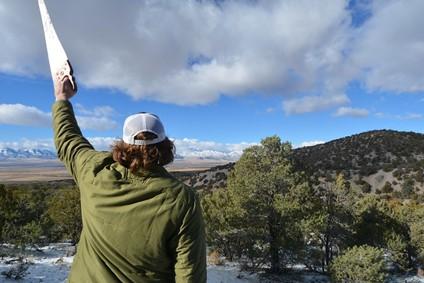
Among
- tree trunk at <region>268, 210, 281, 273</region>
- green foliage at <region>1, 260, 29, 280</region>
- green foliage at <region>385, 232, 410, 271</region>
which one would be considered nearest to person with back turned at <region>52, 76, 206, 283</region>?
green foliage at <region>1, 260, 29, 280</region>

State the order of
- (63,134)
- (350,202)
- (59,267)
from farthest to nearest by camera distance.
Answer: (350,202), (59,267), (63,134)

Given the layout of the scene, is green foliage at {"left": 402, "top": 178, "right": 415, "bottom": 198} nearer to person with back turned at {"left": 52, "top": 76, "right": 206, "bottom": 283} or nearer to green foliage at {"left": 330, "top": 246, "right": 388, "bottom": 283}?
green foliage at {"left": 330, "top": 246, "right": 388, "bottom": 283}

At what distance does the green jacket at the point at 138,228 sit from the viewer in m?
1.78

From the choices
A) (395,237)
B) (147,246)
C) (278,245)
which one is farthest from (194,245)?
(395,237)

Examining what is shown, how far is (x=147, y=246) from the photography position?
5.94 feet

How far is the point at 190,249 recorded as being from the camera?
1.77m

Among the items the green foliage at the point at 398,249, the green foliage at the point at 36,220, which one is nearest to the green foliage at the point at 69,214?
the green foliage at the point at 36,220

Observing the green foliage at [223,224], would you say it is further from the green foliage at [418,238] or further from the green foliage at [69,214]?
the green foliage at [418,238]

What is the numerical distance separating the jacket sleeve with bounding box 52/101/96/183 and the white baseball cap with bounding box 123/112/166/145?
0.96 feet

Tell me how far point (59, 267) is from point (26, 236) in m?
5.03

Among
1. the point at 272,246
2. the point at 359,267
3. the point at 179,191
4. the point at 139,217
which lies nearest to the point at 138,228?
the point at 139,217

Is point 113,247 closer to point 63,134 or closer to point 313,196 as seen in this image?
point 63,134

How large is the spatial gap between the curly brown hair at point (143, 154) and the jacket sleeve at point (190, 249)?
9.8 inches

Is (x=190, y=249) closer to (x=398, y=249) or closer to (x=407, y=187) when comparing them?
(x=398, y=249)
